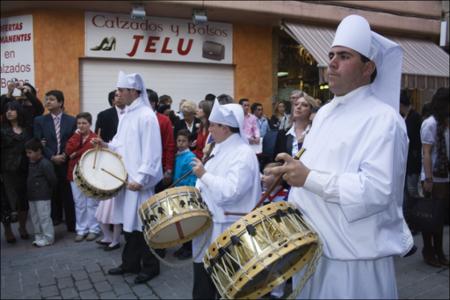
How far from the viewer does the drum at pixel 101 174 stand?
14.7ft

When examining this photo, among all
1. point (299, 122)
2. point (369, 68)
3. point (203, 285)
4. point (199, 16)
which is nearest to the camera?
point (369, 68)

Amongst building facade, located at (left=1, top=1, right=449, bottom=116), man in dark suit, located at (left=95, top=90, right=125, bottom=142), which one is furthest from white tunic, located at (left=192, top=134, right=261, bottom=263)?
building facade, located at (left=1, top=1, right=449, bottom=116)

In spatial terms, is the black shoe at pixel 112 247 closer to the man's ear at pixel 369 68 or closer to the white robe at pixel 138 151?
the white robe at pixel 138 151

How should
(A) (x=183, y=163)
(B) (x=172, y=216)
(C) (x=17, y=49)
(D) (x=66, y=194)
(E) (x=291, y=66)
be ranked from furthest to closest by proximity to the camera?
1. (E) (x=291, y=66)
2. (C) (x=17, y=49)
3. (D) (x=66, y=194)
4. (A) (x=183, y=163)
5. (B) (x=172, y=216)

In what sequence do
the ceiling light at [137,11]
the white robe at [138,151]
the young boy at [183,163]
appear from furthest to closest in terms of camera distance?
the ceiling light at [137,11] < the young boy at [183,163] < the white robe at [138,151]

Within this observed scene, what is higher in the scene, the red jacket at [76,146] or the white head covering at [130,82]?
the white head covering at [130,82]

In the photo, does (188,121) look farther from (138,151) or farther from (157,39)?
(157,39)

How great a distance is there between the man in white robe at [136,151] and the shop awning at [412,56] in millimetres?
6774

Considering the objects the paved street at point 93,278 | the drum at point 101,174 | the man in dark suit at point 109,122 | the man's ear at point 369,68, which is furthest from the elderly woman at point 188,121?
the man's ear at point 369,68

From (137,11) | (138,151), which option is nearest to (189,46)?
(137,11)

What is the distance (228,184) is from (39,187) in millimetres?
4210

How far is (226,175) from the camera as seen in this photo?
11.4ft

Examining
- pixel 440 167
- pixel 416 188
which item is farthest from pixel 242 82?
pixel 440 167

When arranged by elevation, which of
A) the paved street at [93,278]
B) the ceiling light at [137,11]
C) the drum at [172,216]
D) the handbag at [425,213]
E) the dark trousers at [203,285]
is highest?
the ceiling light at [137,11]
